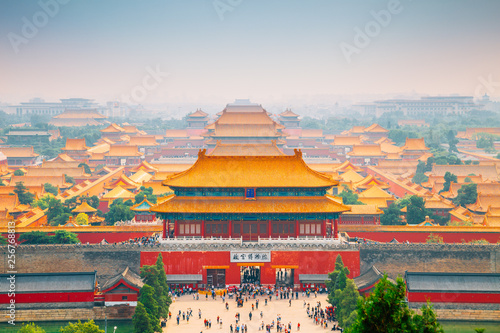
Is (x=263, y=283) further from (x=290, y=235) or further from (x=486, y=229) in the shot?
(x=486, y=229)

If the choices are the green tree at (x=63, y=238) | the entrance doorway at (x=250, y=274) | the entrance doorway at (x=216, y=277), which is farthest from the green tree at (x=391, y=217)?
the green tree at (x=63, y=238)

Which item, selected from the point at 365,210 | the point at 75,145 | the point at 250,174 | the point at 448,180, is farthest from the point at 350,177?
the point at 75,145

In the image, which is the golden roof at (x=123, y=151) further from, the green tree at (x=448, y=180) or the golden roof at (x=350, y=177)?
the green tree at (x=448, y=180)

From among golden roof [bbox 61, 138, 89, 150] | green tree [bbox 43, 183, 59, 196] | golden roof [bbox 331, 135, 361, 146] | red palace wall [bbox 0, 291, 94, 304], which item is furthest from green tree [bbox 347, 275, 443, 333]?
golden roof [bbox 331, 135, 361, 146]

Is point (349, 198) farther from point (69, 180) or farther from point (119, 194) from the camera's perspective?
point (69, 180)

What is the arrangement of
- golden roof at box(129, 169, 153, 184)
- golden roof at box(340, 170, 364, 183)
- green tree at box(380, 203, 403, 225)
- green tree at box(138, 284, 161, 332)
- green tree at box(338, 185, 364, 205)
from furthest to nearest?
1. golden roof at box(129, 169, 153, 184)
2. golden roof at box(340, 170, 364, 183)
3. green tree at box(338, 185, 364, 205)
4. green tree at box(380, 203, 403, 225)
5. green tree at box(138, 284, 161, 332)

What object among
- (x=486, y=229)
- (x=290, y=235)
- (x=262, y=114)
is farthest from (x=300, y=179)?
(x=262, y=114)

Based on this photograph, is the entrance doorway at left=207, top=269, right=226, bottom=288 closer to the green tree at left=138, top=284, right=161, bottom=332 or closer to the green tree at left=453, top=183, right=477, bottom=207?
the green tree at left=138, top=284, right=161, bottom=332
